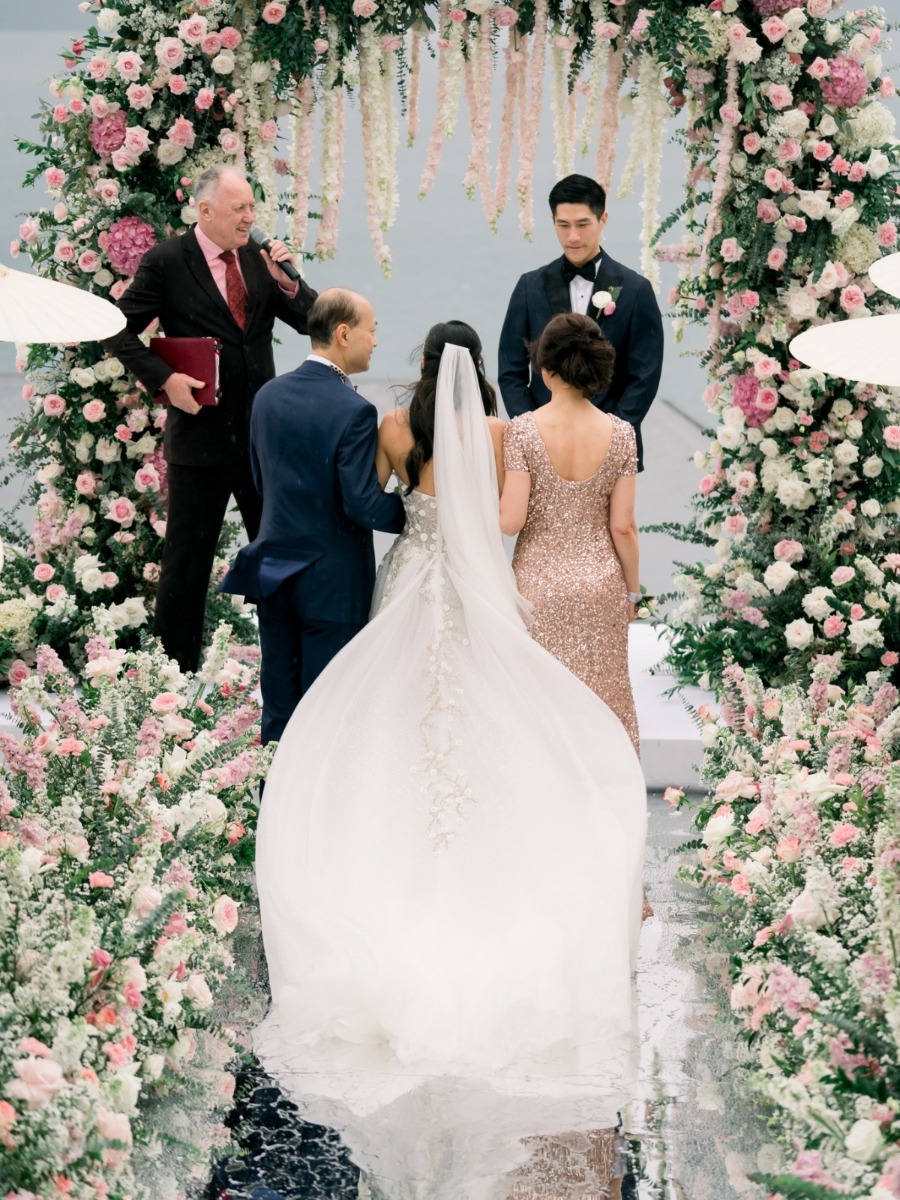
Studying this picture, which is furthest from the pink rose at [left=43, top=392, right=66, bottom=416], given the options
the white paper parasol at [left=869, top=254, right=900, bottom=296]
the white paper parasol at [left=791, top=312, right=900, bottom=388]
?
the white paper parasol at [left=869, top=254, right=900, bottom=296]

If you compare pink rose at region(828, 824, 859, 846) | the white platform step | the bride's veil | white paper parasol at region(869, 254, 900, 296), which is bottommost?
the white platform step

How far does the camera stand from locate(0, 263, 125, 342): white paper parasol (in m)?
3.25

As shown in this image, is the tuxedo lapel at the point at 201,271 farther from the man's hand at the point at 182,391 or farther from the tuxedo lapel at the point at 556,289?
the tuxedo lapel at the point at 556,289

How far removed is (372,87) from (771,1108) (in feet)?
12.6

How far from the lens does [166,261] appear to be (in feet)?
18.0

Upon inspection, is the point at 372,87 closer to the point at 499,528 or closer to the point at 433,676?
the point at 499,528

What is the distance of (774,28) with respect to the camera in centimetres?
533

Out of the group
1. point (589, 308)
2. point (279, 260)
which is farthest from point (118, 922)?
point (589, 308)

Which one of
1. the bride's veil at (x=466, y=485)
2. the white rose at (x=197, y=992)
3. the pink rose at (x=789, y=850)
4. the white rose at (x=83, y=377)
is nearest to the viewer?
the white rose at (x=197, y=992)

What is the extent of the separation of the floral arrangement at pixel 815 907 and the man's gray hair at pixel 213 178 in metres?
2.37

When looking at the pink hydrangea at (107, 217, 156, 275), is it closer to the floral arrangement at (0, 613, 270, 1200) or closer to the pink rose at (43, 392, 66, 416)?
the pink rose at (43, 392, 66, 416)

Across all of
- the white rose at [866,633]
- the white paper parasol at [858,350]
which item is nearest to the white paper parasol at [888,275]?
the white paper parasol at [858,350]

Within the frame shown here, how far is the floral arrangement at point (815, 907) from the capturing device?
233 centimetres

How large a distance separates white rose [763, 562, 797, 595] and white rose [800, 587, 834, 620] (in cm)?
9
